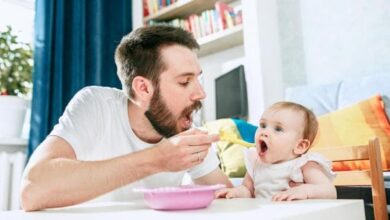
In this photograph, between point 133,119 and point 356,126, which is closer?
point 133,119

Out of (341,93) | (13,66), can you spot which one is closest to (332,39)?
(341,93)

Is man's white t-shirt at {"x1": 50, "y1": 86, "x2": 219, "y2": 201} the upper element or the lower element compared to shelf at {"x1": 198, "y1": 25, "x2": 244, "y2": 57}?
lower

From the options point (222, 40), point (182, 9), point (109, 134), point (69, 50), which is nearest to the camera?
point (109, 134)

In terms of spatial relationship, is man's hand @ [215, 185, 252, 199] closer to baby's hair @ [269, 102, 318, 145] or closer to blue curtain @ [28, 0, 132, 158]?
baby's hair @ [269, 102, 318, 145]

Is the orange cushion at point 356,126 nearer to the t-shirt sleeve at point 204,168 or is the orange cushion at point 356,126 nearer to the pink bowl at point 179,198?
the t-shirt sleeve at point 204,168

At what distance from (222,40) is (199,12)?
0.50 meters

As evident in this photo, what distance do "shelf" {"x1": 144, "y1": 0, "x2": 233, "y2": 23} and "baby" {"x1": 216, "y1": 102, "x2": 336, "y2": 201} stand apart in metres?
2.08

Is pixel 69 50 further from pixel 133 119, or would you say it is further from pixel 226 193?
pixel 226 193

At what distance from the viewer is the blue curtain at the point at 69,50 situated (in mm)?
2695

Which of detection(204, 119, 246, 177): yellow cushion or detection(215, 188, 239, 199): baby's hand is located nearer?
detection(215, 188, 239, 199): baby's hand

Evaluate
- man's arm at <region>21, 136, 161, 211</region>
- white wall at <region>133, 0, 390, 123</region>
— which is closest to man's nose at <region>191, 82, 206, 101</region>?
man's arm at <region>21, 136, 161, 211</region>

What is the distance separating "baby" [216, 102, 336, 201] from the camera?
1.01 m

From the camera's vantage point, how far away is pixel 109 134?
49.5 inches

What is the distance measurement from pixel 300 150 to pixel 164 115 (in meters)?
0.46
